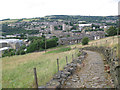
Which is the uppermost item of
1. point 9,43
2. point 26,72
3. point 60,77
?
point 60,77

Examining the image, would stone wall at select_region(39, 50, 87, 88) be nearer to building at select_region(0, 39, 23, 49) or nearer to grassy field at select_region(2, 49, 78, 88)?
grassy field at select_region(2, 49, 78, 88)

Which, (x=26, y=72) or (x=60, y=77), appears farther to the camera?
(x=26, y=72)

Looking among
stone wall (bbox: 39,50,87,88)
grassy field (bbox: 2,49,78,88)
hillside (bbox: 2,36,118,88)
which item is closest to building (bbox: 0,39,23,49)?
hillside (bbox: 2,36,118,88)

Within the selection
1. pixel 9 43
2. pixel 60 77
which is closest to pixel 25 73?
pixel 60 77

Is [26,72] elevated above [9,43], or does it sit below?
above

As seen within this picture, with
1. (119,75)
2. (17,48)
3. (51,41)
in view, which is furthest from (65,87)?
(51,41)

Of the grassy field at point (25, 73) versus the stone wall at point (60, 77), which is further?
the grassy field at point (25, 73)

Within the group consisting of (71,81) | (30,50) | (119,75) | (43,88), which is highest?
(119,75)

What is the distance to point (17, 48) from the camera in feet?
133

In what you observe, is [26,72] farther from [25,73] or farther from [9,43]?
[9,43]

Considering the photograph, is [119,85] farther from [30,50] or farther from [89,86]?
[30,50]

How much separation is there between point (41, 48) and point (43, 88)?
46605 millimetres

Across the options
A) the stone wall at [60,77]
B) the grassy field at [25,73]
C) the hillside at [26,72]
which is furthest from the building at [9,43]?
the stone wall at [60,77]

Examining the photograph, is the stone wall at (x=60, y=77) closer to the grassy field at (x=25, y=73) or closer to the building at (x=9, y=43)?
the grassy field at (x=25, y=73)
